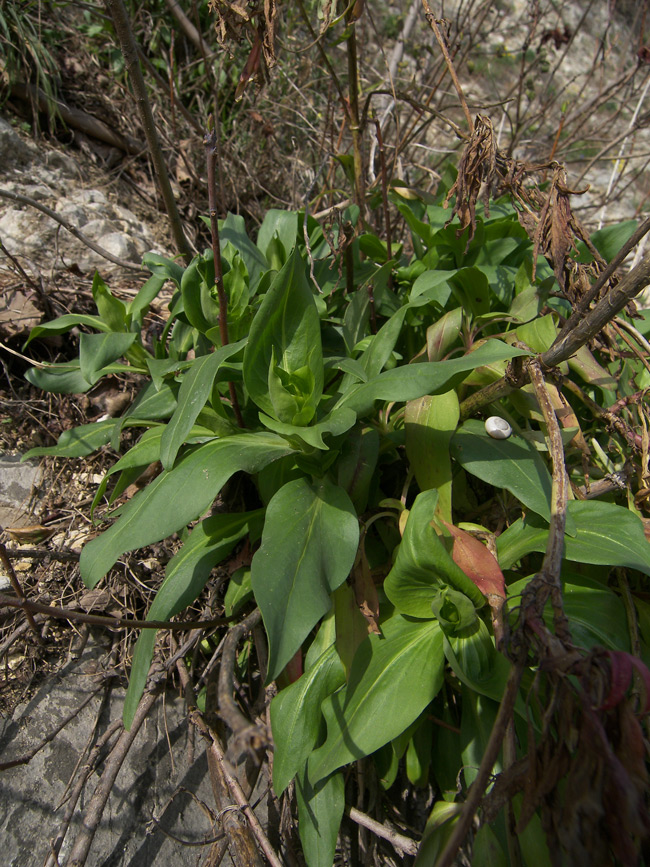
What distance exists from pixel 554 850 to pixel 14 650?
1.65 meters

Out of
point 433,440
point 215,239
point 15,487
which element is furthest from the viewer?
point 15,487

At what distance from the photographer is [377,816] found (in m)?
1.52

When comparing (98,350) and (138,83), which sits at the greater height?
(138,83)

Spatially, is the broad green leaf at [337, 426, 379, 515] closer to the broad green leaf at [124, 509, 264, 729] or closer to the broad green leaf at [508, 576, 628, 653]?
the broad green leaf at [124, 509, 264, 729]

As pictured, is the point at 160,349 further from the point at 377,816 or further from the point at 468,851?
the point at 468,851

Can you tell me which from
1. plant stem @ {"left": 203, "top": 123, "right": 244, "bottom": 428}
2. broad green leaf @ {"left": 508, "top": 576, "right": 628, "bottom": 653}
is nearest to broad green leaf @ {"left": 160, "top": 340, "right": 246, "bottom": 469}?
plant stem @ {"left": 203, "top": 123, "right": 244, "bottom": 428}

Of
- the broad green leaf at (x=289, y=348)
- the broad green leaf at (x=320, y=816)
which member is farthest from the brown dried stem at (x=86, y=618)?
the broad green leaf at (x=289, y=348)

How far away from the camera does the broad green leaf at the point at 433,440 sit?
147 centimetres

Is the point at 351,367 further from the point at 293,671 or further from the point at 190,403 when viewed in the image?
the point at 293,671

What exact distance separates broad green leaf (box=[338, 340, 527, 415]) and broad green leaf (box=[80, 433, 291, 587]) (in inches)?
11.9

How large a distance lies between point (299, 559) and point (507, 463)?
602mm

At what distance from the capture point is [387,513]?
1.55 m

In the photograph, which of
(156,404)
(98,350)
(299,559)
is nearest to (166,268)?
(98,350)

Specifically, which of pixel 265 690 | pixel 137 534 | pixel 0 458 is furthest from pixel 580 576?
pixel 0 458
